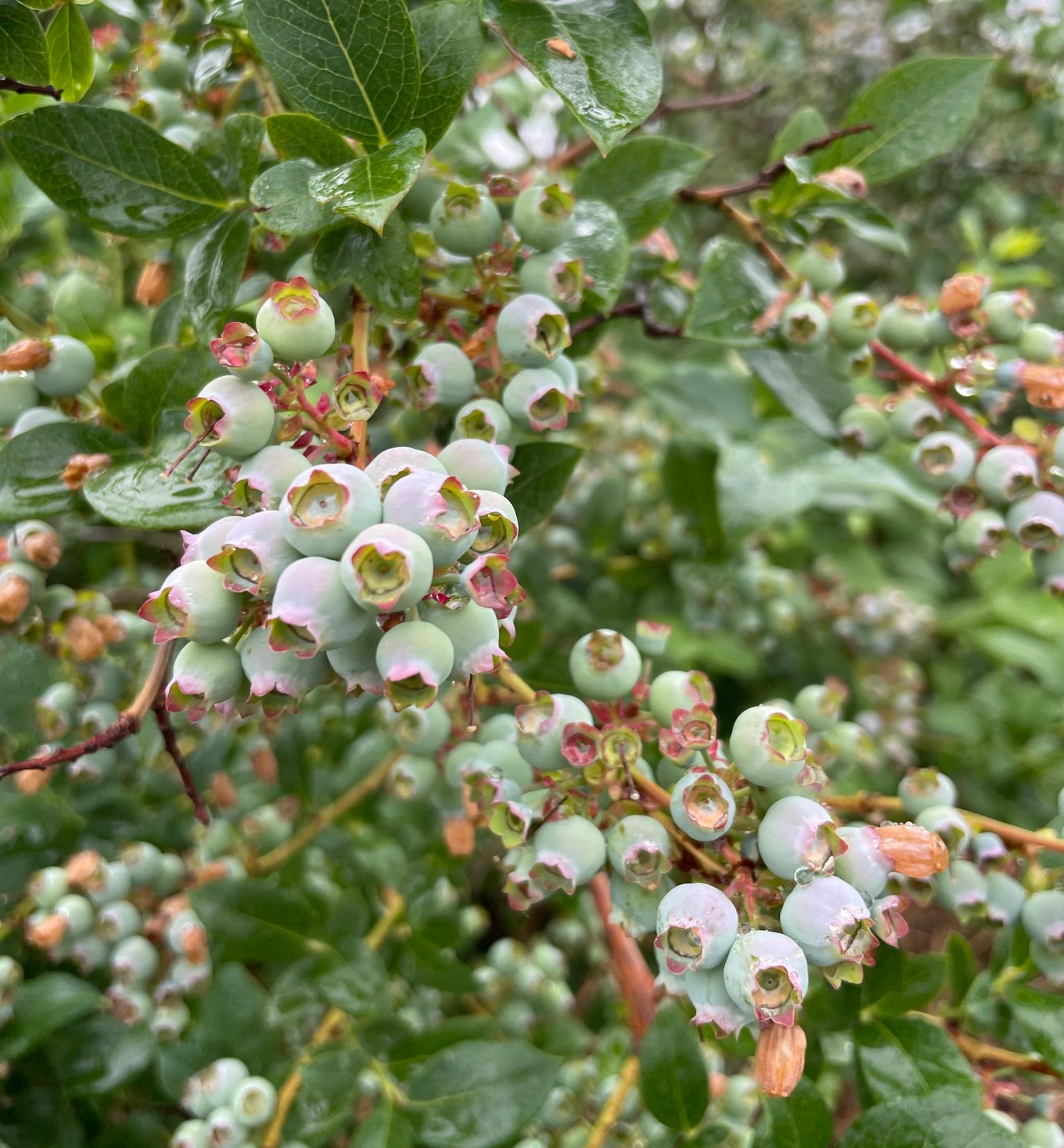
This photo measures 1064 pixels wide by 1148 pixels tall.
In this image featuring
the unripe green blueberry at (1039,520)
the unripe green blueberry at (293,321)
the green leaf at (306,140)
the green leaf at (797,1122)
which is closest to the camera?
the unripe green blueberry at (293,321)

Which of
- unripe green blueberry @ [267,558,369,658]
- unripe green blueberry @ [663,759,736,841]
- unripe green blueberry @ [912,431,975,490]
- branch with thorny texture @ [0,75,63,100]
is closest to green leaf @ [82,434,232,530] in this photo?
unripe green blueberry @ [267,558,369,658]

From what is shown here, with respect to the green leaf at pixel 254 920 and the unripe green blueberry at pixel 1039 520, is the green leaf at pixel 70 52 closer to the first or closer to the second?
the green leaf at pixel 254 920

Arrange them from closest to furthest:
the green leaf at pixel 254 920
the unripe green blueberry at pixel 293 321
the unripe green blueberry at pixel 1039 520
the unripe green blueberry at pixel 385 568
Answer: the unripe green blueberry at pixel 385 568
the unripe green blueberry at pixel 293 321
the unripe green blueberry at pixel 1039 520
the green leaf at pixel 254 920

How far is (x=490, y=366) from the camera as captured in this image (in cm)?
84

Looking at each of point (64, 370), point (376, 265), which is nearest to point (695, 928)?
point (376, 265)

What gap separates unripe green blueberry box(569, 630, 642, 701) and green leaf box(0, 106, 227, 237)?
56cm

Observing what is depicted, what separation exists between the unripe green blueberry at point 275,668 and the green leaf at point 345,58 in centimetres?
45

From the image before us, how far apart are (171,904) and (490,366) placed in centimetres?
89

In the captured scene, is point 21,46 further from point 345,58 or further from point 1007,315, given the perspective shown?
point 1007,315

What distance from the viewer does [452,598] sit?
1.88 ft

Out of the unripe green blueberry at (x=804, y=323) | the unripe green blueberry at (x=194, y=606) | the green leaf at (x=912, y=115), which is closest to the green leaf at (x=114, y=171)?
the unripe green blueberry at (x=194, y=606)

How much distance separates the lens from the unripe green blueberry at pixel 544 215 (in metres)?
0.79

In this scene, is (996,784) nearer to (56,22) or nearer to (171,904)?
(171,904)

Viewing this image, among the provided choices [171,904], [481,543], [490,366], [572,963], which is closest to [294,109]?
[490,366]
